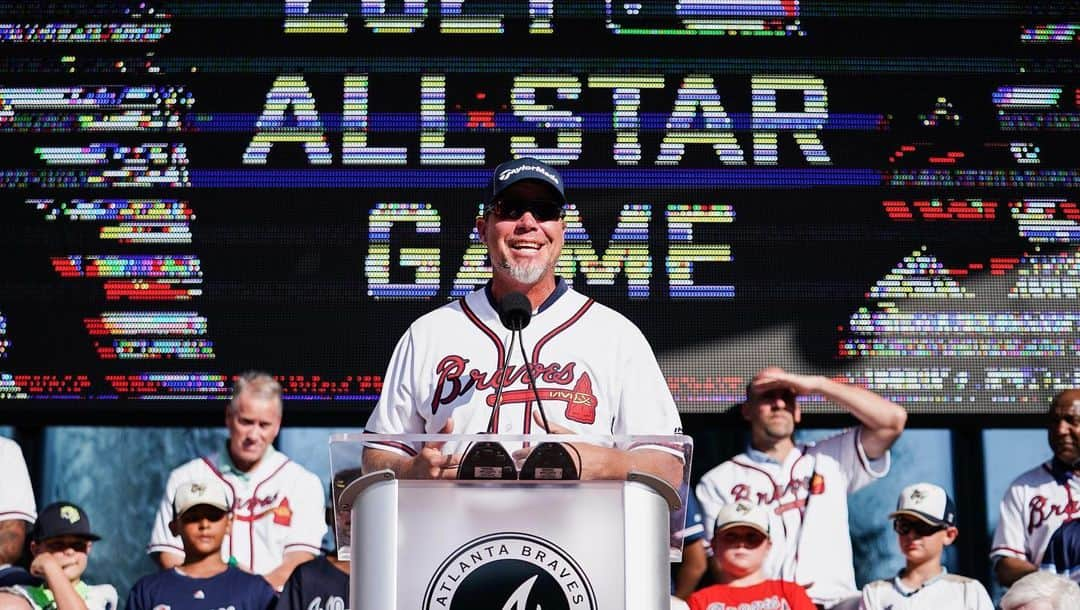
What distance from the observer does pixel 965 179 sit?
19.7 ft

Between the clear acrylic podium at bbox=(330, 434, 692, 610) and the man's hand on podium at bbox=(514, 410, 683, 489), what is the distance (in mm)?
42

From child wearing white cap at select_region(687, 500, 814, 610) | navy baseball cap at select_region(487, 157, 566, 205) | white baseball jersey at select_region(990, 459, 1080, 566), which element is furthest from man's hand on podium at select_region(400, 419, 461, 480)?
white baseball jersey at select_region(990, 459, 1080, 566)

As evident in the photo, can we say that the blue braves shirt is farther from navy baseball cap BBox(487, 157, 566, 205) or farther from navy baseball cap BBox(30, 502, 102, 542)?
navy baseball cap BBox(487, 157, 566, 205)

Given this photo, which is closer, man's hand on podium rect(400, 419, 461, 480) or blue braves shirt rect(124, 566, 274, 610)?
man's hand on podium rect(400, 419, 461, 480)

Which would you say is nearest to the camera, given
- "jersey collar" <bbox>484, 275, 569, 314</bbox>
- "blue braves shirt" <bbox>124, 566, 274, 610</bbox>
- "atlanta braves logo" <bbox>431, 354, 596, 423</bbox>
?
"atlanta braves logo" <bbox>431, 354, 596, 423</bbox>

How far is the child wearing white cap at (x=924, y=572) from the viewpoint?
5434 millimetres

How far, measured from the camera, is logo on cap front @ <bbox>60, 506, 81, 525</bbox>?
573 centimetres

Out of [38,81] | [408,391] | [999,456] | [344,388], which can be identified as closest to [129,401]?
[344,388]

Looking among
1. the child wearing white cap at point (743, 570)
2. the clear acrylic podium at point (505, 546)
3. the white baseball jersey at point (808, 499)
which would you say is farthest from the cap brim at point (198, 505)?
the clear acrylic podium at point (505, 546)

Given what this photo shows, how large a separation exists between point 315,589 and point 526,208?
81.6 inches

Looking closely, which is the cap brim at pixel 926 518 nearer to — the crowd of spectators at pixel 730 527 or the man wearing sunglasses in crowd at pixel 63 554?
the crowd of spectators at pixel 730 527

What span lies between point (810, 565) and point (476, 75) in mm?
2284

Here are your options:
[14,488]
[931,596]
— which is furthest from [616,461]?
[14,488]

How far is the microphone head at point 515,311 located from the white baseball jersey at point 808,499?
121 inches
